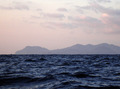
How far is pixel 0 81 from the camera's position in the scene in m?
13.2

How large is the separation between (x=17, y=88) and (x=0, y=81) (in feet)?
9.30

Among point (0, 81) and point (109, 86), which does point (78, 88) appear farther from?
point (0, 81)

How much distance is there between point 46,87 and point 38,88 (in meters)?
0.52

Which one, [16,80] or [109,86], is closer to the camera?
[109,86]

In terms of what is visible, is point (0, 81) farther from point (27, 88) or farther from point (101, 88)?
point (101, 88)

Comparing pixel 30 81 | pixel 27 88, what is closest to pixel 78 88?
pixel 27 88

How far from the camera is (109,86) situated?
37.6 ft

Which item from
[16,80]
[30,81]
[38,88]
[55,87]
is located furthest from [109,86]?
[16,80]

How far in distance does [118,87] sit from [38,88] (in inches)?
188

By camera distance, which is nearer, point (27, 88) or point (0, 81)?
point (27, 88)

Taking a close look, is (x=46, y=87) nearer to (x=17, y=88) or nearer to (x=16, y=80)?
(x=17, y=88)

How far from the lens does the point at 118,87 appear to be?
1107 centimetres

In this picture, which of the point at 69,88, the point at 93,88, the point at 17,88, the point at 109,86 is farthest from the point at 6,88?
the point at 109,86

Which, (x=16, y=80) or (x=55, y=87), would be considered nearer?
(x=55, y=87)
